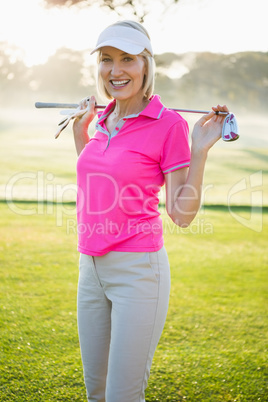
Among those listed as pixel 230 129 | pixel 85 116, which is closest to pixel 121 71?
pixel 85 116

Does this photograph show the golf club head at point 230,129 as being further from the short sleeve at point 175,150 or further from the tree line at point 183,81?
the tree line at point 183,81

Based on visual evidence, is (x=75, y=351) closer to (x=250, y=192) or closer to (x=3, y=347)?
(x=3, y=347)

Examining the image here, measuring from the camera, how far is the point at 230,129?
53.0 inches

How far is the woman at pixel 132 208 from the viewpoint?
4.50 ft

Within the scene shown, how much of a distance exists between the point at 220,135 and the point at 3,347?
1.98 meters

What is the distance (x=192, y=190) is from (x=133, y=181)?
0.19 metres

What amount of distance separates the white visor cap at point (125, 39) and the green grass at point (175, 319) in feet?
5.59

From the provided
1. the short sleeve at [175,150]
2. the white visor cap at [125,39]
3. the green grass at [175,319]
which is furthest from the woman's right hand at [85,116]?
the green grass at [175,319]

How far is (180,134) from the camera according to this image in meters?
1.39

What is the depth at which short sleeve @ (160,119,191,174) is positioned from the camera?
4.49 feet

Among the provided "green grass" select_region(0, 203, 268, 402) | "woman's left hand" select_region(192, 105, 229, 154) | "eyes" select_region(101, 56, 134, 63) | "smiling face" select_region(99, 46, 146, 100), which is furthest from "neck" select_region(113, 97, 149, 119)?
"green grass" select_region(0, 203, 268, 402)

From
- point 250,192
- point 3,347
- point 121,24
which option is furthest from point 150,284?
point 250,192

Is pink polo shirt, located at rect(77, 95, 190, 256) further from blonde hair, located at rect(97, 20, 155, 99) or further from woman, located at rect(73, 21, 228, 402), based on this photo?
blonde hair, located at rect(97, 20, 155, 99)

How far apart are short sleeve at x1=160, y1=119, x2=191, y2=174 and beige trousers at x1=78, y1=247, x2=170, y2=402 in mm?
287
